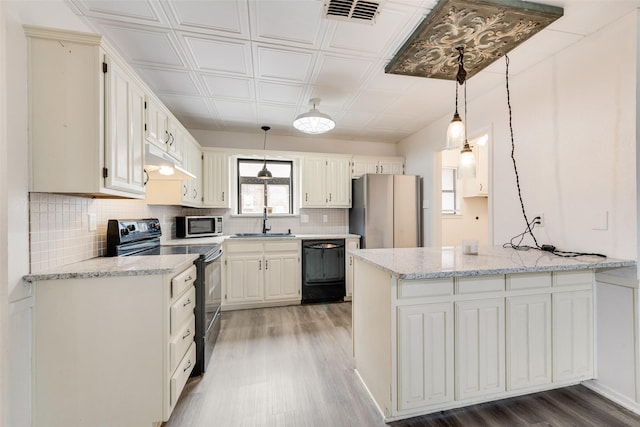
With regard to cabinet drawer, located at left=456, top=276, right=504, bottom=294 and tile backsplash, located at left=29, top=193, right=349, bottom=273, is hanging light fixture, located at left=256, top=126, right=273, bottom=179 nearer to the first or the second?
tile backsplash, located at left=29, top=193, right=349, bottom=273

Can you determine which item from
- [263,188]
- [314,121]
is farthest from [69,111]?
[263,188]

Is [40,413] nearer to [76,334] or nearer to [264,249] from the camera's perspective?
[76,334]

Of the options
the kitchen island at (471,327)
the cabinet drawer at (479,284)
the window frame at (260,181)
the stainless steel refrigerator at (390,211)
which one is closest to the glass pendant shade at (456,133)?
the kitchen island at (471,327)

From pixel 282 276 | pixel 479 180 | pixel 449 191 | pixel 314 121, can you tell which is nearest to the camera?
pixel 314 121

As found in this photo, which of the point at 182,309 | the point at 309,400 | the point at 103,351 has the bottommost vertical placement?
the point at 309,400

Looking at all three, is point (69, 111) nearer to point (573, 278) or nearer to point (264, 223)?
point (264, 223)

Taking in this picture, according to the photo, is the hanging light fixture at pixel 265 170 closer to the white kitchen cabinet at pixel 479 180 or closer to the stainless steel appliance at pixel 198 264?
the stainless steel appliance at pixel 198 264

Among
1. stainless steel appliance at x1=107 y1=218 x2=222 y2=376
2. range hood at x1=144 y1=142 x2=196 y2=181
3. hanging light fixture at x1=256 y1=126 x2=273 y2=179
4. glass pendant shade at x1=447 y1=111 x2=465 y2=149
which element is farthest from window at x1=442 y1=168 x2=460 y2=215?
range hood at x1=144 y1=142 x2=196 y2=181

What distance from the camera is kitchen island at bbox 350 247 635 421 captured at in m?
1.49

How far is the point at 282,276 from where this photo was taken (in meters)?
3.55

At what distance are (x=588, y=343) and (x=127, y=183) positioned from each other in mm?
3190

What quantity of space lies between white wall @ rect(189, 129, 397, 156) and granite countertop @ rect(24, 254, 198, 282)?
266 cm

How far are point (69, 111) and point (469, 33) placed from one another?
2.47m

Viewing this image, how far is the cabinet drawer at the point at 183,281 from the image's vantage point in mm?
1585
